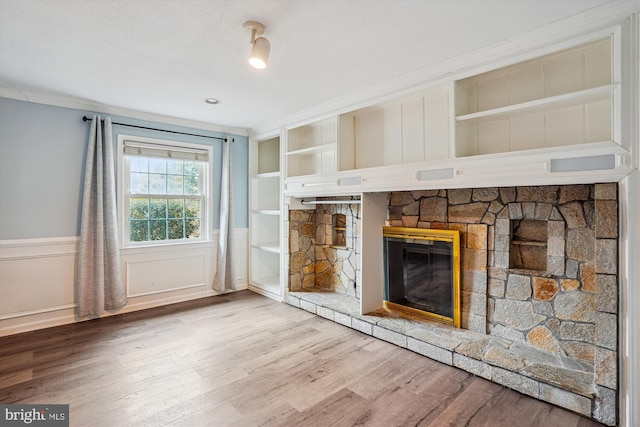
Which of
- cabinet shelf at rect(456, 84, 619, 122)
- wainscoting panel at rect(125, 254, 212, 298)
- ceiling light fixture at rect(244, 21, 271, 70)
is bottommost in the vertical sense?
wainscoting panel at rect(125, 254, 212, 298)

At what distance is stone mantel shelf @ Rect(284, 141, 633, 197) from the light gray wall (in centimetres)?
296

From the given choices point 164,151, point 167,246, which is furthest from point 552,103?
point 167,246

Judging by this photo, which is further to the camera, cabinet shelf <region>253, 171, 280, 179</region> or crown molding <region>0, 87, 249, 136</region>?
cabinet shelf <region>253, 171, 280, 179</region>

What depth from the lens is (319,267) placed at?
4.56 meters

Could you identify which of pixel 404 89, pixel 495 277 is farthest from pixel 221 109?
pixel 495 277

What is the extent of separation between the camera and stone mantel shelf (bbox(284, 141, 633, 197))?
1933mm

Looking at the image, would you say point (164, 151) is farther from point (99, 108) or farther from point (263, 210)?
point (263, 210)

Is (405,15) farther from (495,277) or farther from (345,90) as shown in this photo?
(495,277)

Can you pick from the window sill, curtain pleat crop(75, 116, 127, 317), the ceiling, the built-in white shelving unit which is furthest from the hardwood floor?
the ceiling

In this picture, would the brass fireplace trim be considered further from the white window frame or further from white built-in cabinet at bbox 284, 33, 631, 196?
the white window frame

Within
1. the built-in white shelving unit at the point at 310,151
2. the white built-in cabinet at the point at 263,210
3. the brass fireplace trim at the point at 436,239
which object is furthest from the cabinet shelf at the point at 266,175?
the brass fireplace trim at the point at 436,239

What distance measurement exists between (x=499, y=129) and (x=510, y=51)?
59cm

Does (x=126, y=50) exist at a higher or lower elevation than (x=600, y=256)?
higher

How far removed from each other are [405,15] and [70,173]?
377cm
